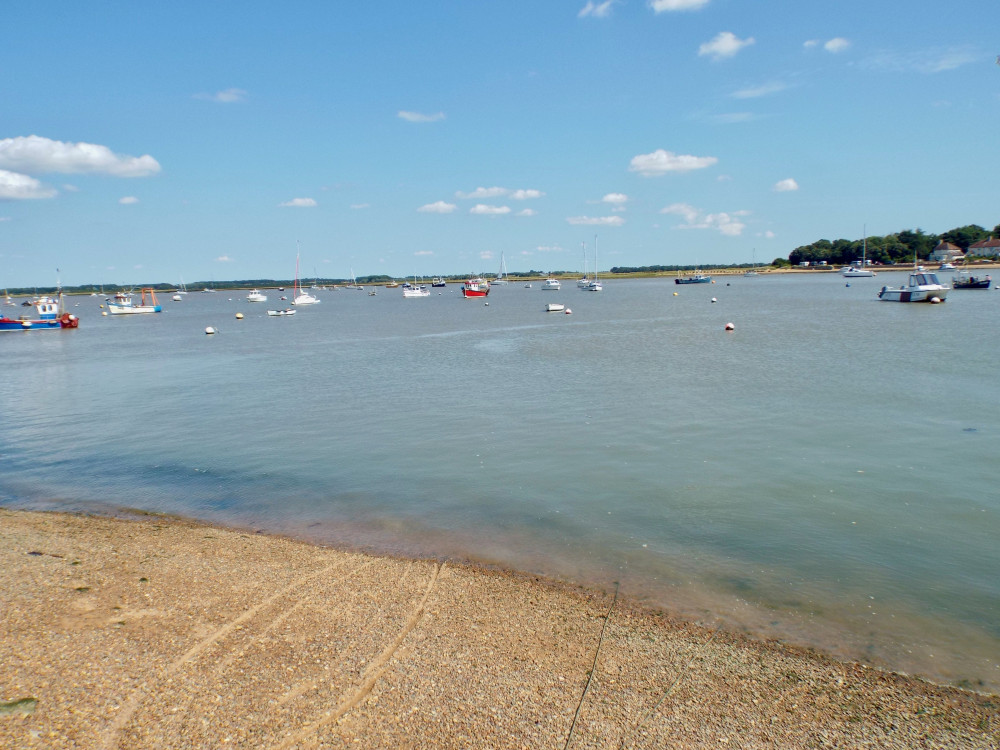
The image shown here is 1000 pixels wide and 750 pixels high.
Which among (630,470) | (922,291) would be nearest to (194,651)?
(630,470)

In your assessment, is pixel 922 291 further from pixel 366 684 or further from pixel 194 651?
pixel 194 651

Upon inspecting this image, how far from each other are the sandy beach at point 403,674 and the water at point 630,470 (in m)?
1.20

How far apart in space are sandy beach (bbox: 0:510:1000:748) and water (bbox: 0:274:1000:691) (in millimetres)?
1199

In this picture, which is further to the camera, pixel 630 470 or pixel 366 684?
pixel 630 470

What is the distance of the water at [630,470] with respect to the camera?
1072 centimetres

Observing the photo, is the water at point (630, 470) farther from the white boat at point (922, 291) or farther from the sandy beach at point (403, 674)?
the white boat at point (922, 291)

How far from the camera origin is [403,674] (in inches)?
306

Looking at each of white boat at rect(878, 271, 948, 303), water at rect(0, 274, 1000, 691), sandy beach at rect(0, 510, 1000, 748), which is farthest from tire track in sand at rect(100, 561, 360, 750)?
white boat at rect(878, 271, 948, 303)

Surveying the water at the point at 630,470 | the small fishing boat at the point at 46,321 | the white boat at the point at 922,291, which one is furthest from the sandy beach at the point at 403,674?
the small fishing boat at the point at 46,321

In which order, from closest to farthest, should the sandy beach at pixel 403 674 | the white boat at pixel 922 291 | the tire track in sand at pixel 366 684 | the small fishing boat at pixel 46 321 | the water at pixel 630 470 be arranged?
the tire track in sand at pixel 366 684
the sandy beach at pixel 403 674
the water at pixel 630 470
the white boat at pixel 922 291
the small fishing boat at pixel 46 321

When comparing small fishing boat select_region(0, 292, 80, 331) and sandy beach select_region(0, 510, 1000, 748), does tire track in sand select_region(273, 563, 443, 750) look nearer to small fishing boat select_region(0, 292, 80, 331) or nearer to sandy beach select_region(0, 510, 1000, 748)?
sandy beach select_region(0, 510, 1000, 748)

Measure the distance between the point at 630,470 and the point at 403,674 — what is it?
35.8 feet

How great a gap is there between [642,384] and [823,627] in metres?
22.5

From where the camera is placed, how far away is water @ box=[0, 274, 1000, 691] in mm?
10719
